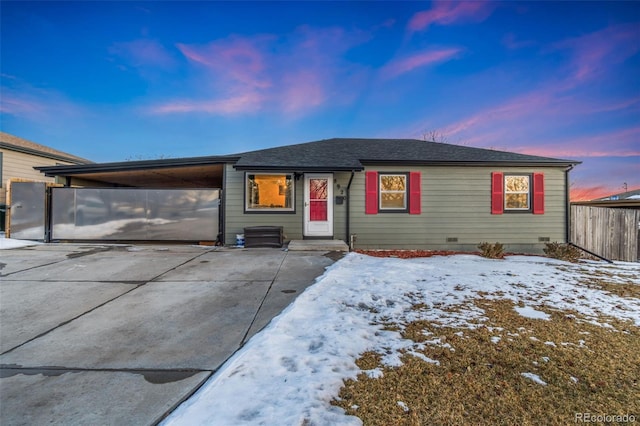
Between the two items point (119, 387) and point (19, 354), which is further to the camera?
point (19, 354)

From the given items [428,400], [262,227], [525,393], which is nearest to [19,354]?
[428,400]

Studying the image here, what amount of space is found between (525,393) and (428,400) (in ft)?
2.31

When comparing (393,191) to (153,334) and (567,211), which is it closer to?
(567,211)

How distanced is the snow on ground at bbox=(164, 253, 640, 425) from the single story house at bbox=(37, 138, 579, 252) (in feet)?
7.55

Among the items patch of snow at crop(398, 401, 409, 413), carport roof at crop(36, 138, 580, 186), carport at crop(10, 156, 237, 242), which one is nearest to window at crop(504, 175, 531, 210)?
carport roof at crop(36, 138, 580, 186)

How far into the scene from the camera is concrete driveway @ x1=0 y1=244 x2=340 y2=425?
1635mm

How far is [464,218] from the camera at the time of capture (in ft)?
27.3

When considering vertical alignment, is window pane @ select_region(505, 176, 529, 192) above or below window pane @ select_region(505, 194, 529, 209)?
above

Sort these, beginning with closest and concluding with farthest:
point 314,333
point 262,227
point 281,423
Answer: point 281,423
point 314,333
point 262,227

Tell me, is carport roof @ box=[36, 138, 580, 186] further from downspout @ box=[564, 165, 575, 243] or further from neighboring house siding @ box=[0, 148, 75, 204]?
neighboring house siding @ box=[0, 148, 75, 204]

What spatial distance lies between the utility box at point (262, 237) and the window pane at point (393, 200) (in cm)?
354

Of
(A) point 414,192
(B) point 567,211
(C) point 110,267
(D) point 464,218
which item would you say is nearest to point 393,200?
(A) point 414,192

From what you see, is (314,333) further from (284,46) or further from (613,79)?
(613,79)

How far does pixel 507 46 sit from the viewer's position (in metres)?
10.1
